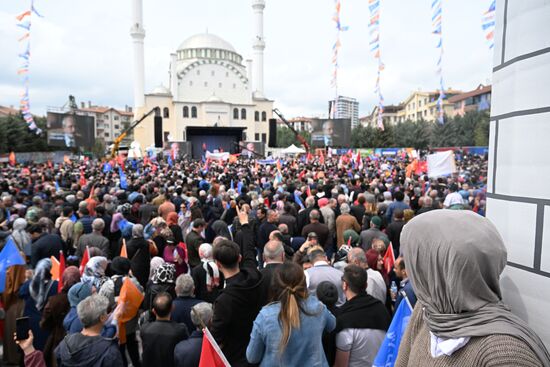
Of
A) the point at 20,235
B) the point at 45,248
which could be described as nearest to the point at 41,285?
the point at 45,248

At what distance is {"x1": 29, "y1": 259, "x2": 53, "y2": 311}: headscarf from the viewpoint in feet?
14.6

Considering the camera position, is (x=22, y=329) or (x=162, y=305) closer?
(x=22, y=329)

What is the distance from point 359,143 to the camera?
6191 centimetres

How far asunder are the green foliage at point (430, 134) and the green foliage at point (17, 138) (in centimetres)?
4779

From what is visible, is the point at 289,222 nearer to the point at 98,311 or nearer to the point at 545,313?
the point at 98,311

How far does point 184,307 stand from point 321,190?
273 inches

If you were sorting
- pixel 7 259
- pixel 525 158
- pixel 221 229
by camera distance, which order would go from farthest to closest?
1. pixel 221 229
2. pixel 7 259
3. pixel 525 158

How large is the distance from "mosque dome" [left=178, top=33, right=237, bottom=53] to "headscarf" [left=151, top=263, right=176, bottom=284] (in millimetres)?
77462

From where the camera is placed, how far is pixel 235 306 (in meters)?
3.01

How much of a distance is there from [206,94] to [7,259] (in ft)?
225

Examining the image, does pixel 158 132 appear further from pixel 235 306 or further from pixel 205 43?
pixel 235 306

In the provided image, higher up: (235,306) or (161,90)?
(161,90)

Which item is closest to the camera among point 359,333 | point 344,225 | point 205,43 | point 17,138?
point 359,333

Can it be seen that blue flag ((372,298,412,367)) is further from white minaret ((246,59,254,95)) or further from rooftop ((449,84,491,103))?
white minaret ((246,59,254,95))
